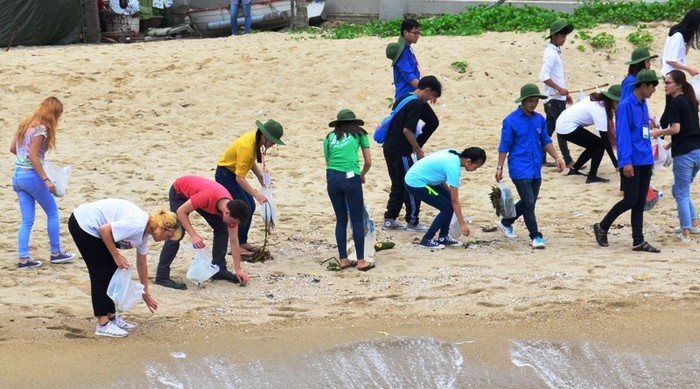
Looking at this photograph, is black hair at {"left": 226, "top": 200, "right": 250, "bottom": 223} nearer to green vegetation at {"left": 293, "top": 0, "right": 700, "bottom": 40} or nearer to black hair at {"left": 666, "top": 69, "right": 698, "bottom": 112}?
black hair at {"left": 666, "top": 69, "right": 698, "bottom": 112}

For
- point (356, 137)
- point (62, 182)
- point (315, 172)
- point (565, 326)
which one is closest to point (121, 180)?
point (315, 172)

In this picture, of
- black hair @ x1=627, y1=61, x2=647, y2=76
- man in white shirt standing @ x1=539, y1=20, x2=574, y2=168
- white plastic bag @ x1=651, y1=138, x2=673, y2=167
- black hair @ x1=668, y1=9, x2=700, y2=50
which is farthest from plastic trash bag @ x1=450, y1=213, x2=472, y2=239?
black hair @ x1=668, y1=9, x2=700, y2=50

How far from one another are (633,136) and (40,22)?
40.4 ft

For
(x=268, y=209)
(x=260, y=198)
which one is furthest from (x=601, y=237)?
(x=260, y=198)

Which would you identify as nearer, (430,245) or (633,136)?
(633,136)

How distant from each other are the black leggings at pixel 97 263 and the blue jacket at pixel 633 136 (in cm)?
446

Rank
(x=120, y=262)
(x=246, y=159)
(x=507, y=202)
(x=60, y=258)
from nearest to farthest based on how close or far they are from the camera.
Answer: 1. (x=120, y=262)
2. (x=246, y=159)
3. (x=60, y=258)
4. (x=507, y=202)

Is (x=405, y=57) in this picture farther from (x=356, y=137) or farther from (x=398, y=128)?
(x=356, y=137)

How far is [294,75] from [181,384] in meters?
9.01

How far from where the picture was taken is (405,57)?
10977 millimetres

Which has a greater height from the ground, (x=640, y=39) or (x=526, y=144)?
(x=640, y=39)

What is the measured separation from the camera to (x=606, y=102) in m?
11.2

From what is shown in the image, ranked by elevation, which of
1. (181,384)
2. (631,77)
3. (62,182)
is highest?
(631,77)

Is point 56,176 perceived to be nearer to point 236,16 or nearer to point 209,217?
point 209,217
